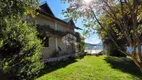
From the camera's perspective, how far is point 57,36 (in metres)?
17.7

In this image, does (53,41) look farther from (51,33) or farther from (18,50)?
(18,50)

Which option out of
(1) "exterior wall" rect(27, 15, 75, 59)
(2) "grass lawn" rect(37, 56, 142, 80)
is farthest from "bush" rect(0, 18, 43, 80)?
(1) "exterior wall" rect(27, 15, 75, 59)

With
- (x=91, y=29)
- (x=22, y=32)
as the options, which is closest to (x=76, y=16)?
(x=91, y=29)

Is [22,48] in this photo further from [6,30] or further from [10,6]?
[10,6]

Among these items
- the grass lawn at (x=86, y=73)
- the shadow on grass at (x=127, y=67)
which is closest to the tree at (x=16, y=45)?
the grass lawn at (x=86, y=73)

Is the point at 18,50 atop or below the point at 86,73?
atop

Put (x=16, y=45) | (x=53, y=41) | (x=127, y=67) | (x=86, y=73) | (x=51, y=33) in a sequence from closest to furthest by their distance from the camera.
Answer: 1. (x=16, y=45)
2. (x=86, y=73)
3. (x=127, y=67)
4. (x=51, y=33)
5. (x=53, y=41)

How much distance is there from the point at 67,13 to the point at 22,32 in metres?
1.65

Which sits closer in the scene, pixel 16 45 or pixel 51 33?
pixel 16 45

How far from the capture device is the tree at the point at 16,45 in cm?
379

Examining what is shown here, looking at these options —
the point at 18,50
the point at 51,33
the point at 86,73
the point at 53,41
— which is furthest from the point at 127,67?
the point at 18,50

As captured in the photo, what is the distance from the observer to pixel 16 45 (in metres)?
4.07

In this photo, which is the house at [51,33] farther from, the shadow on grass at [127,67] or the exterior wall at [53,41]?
the shadow on grass at [127,67]

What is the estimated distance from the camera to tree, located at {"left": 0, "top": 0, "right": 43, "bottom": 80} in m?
3.79
